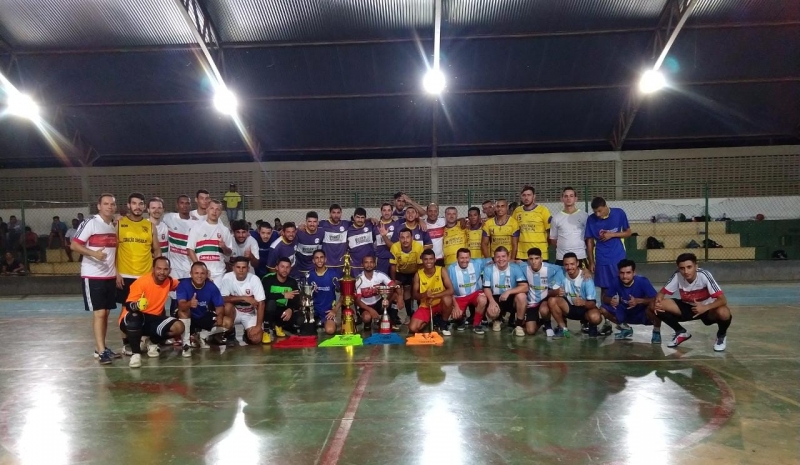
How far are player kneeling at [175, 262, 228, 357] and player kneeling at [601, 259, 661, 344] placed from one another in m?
4.93

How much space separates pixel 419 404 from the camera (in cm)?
383

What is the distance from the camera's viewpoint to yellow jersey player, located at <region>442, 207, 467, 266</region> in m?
7.45

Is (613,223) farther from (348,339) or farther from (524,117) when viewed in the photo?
(524,117)

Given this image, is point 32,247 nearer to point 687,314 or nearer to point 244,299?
point 244,299

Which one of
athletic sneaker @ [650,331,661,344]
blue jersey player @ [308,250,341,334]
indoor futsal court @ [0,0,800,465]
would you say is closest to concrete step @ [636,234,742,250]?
indoor futsal court @ [0,0,800,465]

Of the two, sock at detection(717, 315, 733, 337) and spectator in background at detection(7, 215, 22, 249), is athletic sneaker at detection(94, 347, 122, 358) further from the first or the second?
spectator in background at detection(7, 215, 22, 249)

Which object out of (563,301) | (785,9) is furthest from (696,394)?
(785,9)

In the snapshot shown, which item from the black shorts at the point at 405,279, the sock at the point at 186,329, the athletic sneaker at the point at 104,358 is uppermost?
the black shorts at the point at 405,279

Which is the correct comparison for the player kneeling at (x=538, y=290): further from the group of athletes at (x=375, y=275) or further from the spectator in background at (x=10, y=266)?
the spectator in background at (x=10, y=266)

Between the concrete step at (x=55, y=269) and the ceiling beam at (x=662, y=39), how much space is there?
52.0 feet

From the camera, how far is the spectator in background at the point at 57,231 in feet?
43.3

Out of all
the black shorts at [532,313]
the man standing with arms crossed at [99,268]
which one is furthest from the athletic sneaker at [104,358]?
the black shorts at [532,313]

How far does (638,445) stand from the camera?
3.07 metres

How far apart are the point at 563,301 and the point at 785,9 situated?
11258 mm
